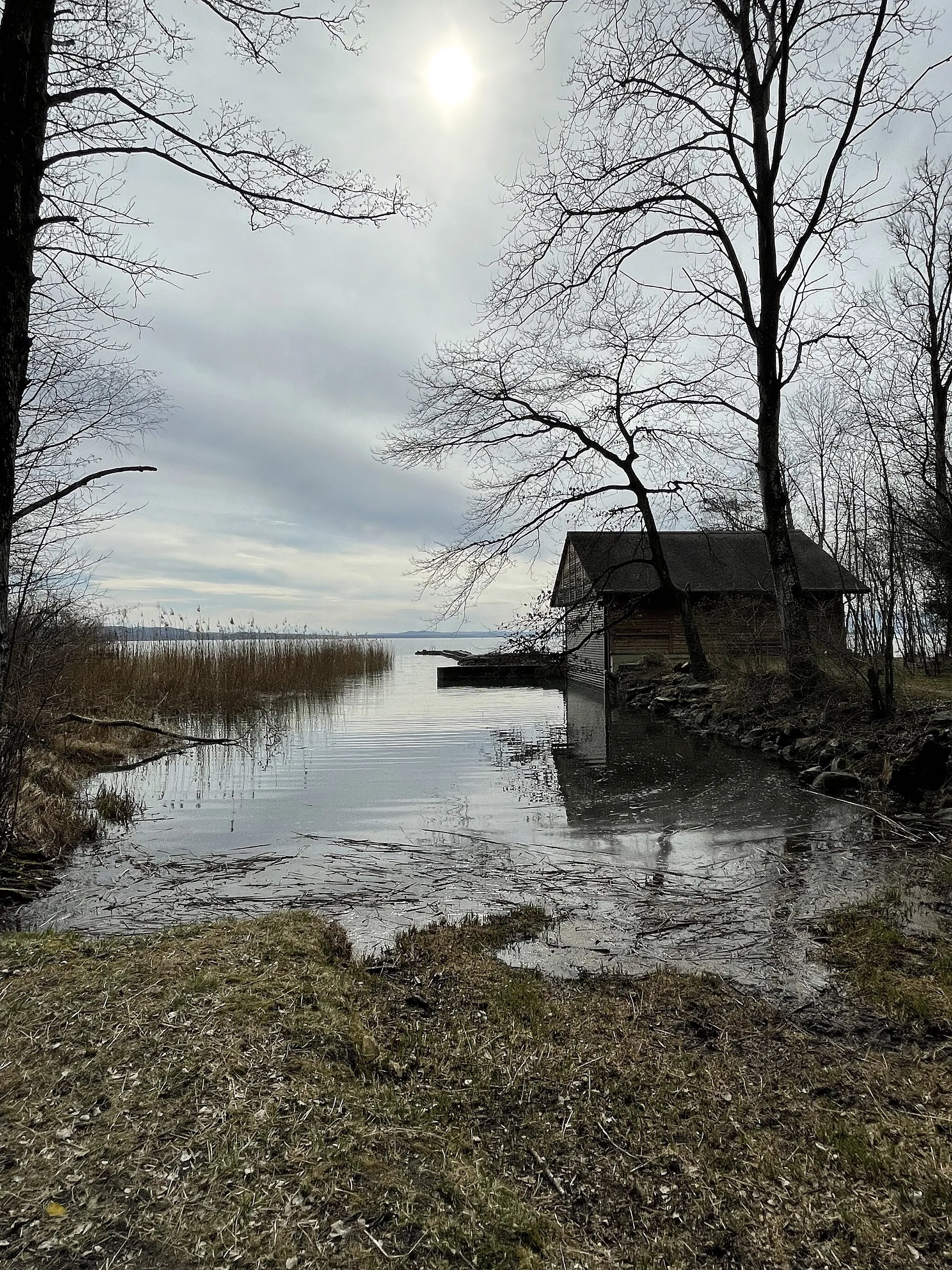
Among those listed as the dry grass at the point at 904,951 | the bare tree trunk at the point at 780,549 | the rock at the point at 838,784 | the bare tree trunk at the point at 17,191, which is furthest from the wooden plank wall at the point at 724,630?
the bare tree trunk at the point at 17,191

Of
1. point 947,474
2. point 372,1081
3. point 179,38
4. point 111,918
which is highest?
point 179,38

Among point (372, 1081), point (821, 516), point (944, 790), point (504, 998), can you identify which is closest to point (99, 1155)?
point (372, 1081)

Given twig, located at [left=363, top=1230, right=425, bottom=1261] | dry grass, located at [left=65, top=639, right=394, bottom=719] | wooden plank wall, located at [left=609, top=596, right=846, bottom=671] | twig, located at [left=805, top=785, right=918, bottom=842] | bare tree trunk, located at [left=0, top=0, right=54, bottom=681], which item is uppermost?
bare tree trunk, located at [left=0, top=0, right=54, bottom=681]

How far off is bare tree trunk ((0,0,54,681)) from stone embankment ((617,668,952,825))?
803 centimetres

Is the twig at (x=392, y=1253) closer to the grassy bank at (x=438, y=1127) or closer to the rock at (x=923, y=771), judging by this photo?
the grassy bank at (x=438, y=1127)

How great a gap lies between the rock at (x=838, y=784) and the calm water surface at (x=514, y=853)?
230 mm

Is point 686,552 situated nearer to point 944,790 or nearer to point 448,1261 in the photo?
point 944,790

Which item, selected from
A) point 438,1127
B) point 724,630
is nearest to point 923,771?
point 438,1127

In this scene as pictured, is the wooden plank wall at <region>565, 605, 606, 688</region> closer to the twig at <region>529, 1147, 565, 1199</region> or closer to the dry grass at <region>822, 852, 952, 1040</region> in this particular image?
the dry grass at <region>822, 852, 952, 1040</region>

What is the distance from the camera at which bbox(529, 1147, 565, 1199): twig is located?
219 centimetres

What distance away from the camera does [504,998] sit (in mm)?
3494

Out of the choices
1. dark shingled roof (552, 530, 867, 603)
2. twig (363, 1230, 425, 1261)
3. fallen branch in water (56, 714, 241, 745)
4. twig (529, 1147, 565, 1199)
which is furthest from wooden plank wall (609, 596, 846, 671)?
twig (363, 1230, 425, 1261)

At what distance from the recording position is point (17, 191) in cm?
371

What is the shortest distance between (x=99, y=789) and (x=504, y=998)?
7890 mm
